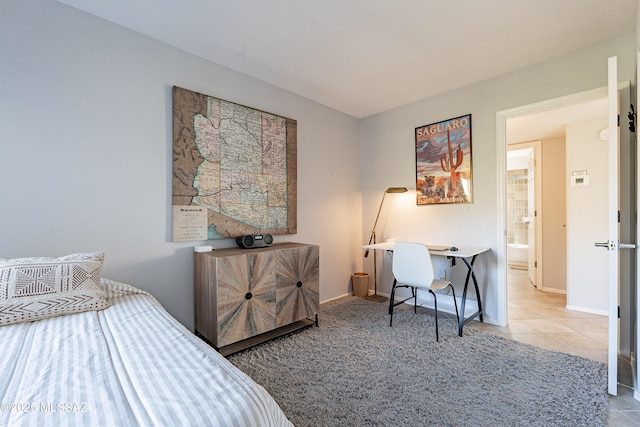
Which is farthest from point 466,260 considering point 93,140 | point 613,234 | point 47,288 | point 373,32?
point 93,140

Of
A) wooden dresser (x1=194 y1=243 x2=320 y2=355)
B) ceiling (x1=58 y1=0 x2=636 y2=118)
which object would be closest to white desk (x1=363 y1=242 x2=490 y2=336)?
wooden dresser (x1=194 y1=243 x2=320 y2=355)

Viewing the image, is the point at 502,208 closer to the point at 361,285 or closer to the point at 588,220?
the point at 588,220

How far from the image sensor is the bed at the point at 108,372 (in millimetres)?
660

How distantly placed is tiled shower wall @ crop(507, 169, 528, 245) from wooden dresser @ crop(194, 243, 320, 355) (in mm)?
5605

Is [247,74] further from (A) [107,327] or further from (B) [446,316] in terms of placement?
(B) [446,316]

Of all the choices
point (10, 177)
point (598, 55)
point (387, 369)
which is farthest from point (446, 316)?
point (10, 177)

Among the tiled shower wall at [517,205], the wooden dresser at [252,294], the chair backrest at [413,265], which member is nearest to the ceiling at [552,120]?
the chair backrest at [413,265]

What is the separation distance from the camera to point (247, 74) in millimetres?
2666

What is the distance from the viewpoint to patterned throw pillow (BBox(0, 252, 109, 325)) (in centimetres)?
125

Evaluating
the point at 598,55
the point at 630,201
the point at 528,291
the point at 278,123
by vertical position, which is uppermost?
the point at 598,55

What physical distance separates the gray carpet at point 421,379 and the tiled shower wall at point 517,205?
15.4 ft

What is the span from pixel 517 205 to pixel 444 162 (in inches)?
170

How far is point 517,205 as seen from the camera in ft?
20.2

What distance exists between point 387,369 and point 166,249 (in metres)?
1.90
